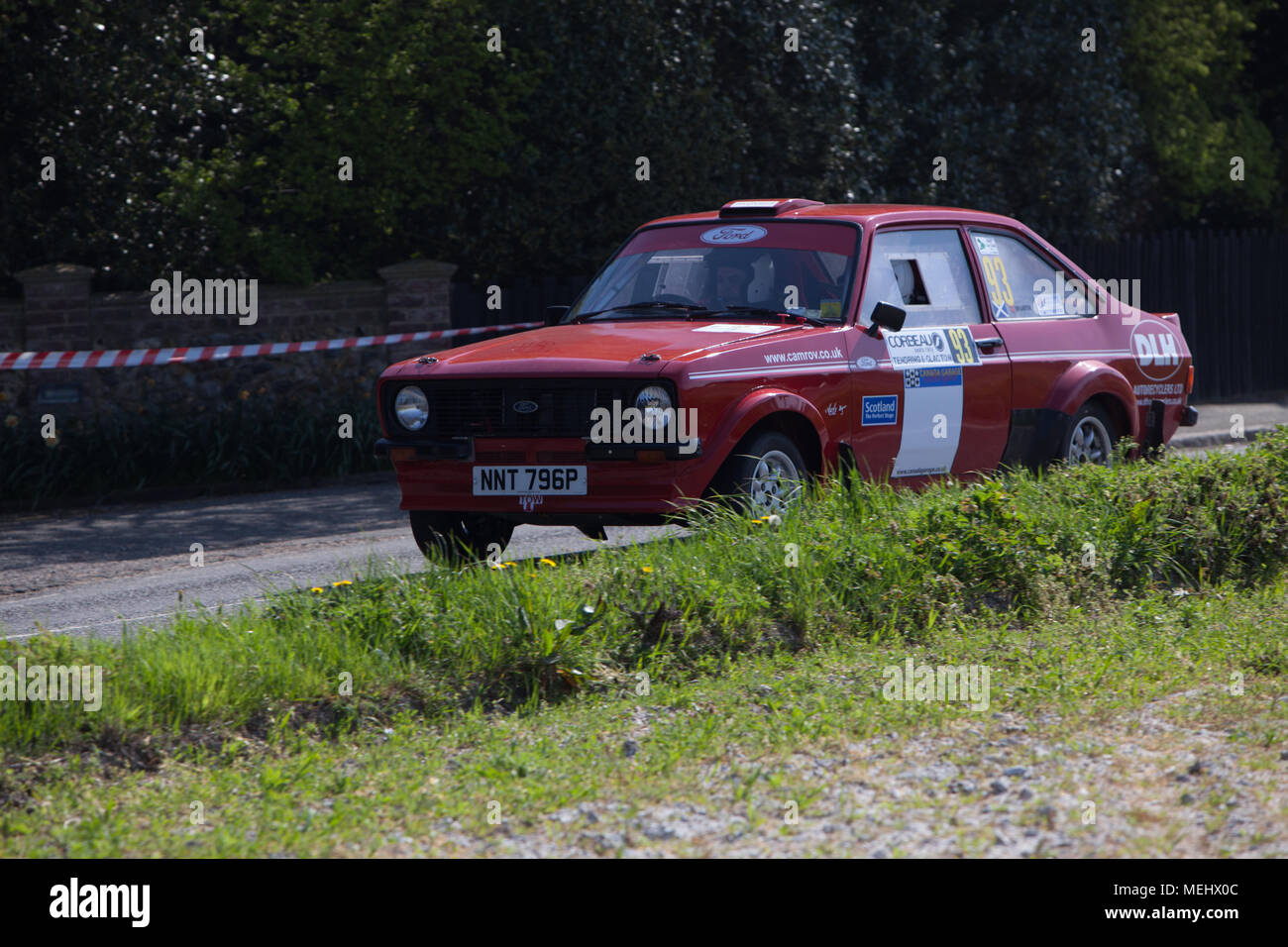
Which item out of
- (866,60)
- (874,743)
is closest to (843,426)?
(874,743)

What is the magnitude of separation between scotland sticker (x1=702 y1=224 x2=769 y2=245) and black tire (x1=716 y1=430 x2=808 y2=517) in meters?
1.36

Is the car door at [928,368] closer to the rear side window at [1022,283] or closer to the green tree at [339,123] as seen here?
the rear side window at [1022,283]

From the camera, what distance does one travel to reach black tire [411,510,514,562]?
26.4 feet

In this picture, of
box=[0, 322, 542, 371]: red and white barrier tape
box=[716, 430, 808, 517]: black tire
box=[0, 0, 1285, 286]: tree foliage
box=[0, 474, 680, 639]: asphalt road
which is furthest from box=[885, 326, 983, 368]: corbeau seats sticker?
box=[0, 0, 1285, 286]: tree foliage

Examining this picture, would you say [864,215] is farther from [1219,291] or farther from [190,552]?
[1219,291]

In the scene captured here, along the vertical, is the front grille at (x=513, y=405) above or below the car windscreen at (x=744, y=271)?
below

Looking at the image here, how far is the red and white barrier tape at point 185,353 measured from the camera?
13992mm

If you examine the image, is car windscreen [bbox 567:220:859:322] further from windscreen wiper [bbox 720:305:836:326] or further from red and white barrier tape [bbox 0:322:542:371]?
red and white barrier tape [bbox 0:322:542:371]

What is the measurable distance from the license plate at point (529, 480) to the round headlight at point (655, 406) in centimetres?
42

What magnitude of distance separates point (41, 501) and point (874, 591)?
8.92m

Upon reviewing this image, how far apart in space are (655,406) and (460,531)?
1532 millimetres

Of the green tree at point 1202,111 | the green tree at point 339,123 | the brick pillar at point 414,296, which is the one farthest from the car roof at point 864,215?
the green tree at point 1202,111

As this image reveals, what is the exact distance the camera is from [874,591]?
21.6 ft

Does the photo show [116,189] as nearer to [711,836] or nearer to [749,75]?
[749,75]
